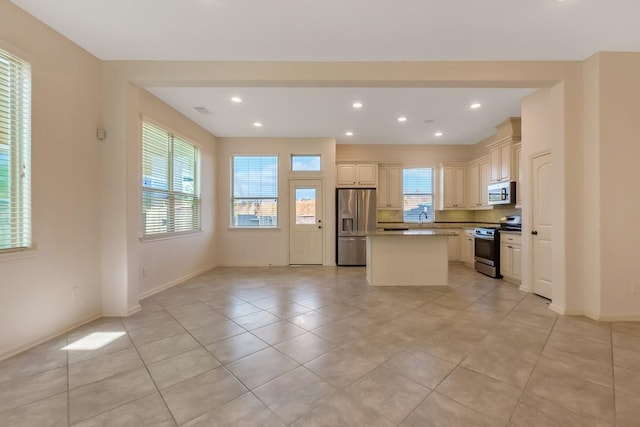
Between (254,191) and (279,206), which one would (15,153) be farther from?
(279,206)

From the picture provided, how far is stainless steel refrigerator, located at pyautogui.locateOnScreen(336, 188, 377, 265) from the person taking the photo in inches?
235

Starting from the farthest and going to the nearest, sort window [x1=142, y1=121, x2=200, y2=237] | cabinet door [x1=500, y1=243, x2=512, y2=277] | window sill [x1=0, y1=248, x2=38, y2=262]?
cabinet door [x1=500, y1=243, x2=512, y2=277] < window [x1=142, y1=121, x2=200, y2=237] < window sill [x1=0, y1=248, x2=38, y2=262]

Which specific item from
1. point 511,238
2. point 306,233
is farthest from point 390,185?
point 511,238

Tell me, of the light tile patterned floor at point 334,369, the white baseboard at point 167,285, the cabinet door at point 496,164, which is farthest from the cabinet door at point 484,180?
the white baseboard at point 167,285

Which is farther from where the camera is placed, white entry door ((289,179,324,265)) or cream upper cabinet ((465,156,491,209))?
white entry door ((289,179,324,265))

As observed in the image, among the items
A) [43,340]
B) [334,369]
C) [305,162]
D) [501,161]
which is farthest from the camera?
[305,162]

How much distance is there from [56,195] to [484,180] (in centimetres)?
719

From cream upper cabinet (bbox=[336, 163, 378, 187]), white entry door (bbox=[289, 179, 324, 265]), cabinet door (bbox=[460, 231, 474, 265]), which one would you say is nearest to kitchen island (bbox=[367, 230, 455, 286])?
white entry door (bbox=[289, 179, 324, 265])

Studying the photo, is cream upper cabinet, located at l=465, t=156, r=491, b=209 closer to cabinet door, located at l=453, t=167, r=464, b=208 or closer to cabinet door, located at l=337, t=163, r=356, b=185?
cabinet door, located at l=453, t=167, r=464, b=208

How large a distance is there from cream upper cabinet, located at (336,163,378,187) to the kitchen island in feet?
7.40

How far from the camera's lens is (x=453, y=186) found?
6480 mm

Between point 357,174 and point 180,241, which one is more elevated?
point 357,174

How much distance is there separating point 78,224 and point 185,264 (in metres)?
2.15

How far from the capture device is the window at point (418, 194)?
6758 mm
